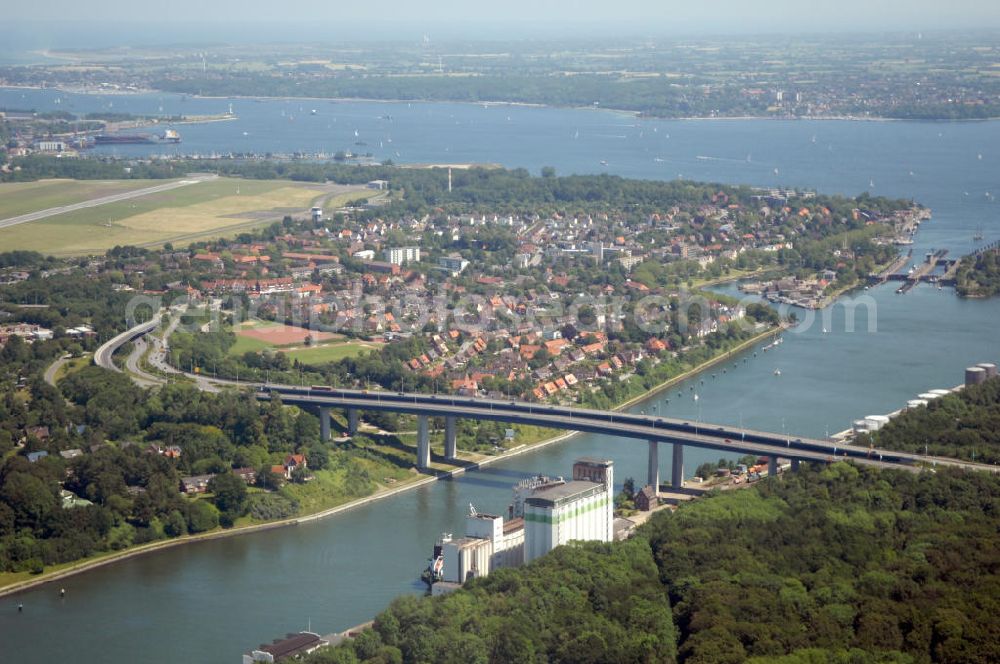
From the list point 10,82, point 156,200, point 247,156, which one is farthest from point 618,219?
point 10,82

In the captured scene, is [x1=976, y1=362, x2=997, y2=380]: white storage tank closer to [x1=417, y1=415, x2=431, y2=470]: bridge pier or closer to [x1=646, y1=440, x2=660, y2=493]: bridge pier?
[x1=646, y1=440, x2=660, y2=493]: bridge pier

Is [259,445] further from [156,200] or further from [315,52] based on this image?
[315,52]

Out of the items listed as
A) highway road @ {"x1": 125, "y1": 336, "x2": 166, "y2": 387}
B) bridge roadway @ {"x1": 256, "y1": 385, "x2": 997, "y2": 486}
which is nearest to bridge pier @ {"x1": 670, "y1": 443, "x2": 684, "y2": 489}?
bridge roadway @ {"x1": 256, "y1": 385, "x2": 997, "y2": 486}

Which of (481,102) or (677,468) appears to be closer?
(677,468)

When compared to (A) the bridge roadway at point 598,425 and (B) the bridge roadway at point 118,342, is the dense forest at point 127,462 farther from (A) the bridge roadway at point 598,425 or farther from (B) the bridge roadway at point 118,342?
(B) the bridge roadway at point 118,342

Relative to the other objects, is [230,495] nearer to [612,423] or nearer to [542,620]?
[612,423]

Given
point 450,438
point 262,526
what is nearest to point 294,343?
point 450,438
